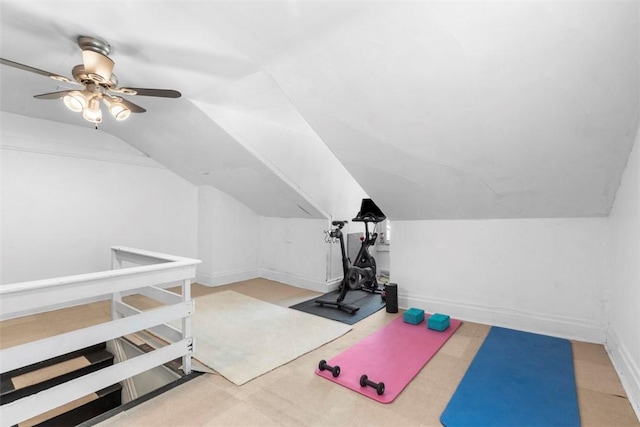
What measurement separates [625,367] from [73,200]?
612 cm

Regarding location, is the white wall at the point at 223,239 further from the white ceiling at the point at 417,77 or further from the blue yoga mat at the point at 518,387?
the blue yoga mat at the point at 518,387

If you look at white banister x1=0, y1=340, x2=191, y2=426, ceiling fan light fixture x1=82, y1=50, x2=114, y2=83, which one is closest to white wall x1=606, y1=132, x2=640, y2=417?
white banister x1=0, y1=340, x2=191, y2=426

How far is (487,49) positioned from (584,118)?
0.91m

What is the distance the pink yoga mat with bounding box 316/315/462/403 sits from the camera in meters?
2.26

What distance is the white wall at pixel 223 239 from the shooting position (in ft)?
17.2

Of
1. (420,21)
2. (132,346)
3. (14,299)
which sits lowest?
(132,346)

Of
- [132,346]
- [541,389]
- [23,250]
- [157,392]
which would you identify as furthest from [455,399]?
[23,250]

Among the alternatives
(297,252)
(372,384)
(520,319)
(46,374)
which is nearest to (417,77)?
(372,384)

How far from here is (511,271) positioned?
3.34 meters

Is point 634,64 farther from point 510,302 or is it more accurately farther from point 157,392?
point 157,392

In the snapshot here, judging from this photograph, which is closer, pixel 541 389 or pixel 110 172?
pixel 541 389

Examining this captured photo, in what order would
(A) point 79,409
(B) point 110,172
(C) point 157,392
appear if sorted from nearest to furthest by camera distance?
(C) point 157,392 → (A) point 79,409 → (B) point 110,172

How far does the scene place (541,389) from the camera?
2193 mm

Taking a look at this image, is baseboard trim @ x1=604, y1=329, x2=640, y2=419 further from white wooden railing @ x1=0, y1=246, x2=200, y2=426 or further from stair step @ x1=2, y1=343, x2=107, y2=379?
stair step @ x1=2, y1=343, x2=107, y2=379
